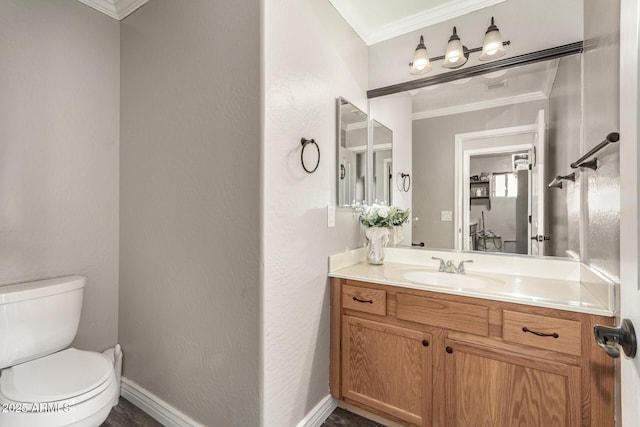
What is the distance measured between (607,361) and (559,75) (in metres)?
1.46

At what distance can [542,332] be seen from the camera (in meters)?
1.19

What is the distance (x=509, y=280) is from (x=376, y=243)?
0.76 meters

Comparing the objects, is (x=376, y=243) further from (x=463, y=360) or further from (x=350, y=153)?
(x=463, y=360)

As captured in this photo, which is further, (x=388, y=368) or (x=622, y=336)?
(x=388, y=368)

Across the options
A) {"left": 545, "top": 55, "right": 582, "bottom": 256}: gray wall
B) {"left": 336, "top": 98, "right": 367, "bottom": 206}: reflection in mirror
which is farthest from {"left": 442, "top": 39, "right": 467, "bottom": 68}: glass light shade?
{"left": 336, "top": 98, "right": 367, "bottom": 206}: reflection in mirror

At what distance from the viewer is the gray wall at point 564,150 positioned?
153 cm

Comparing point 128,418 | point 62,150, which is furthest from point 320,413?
point 62,150

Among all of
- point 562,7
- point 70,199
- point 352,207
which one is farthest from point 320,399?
point 562,7

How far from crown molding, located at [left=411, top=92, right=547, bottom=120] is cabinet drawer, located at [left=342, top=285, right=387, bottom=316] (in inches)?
49.8

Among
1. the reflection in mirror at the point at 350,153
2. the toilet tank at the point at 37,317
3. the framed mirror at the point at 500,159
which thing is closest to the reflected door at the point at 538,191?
the framed mirror at the point at 500,159

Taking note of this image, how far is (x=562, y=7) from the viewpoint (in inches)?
63.2

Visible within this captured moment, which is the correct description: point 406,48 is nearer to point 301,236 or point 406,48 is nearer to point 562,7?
point 562,7

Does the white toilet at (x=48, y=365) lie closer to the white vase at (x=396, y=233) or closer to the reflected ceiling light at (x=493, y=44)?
the white vase at (x=396, y=233)

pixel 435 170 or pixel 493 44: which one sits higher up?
pixel 493 44
